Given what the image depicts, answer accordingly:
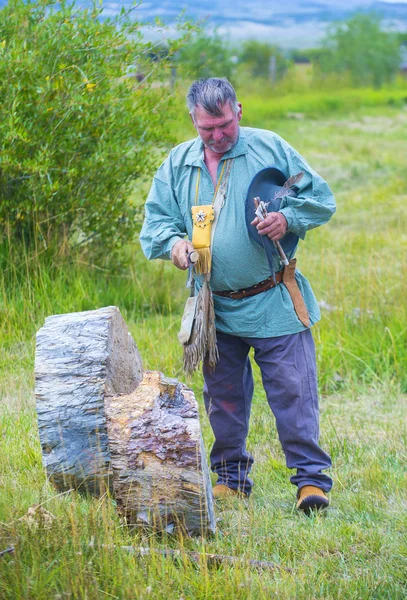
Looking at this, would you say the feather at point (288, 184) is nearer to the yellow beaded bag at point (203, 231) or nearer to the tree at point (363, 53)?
the yellow beaded bag at point (203, 231)

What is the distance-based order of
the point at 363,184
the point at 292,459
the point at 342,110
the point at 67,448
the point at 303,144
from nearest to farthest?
the point at 67,448
the point at 292,459
the point at 363,184
the point at 303,144
the point at 342,110

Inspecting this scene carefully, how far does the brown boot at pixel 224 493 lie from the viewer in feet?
14.0

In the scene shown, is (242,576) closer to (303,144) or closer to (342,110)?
(303,144)

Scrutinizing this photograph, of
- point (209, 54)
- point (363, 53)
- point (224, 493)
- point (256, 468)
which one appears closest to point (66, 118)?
point (256, 468)

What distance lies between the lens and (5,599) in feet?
9.77

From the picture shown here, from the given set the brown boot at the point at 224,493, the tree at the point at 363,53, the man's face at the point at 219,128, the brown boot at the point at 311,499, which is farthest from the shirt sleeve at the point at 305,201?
the tree at the point at 363,53

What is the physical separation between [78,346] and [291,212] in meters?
1.16

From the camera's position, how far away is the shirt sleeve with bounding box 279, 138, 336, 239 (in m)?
3.89

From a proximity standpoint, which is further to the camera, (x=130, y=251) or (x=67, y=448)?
(x=130, y=251)

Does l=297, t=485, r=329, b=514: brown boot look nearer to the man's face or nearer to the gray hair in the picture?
the man's face

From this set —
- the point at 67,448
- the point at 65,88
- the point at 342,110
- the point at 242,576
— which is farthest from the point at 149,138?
the point at 342,110

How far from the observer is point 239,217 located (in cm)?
393

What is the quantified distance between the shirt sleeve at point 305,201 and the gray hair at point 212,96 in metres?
0.38

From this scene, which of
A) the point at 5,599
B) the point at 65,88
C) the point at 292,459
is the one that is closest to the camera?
the point at 5,599
